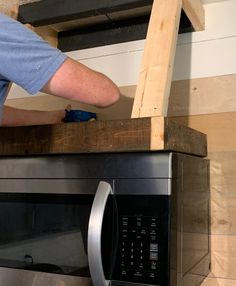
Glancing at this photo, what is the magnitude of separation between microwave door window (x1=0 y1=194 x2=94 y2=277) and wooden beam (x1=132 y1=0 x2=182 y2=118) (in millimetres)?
257

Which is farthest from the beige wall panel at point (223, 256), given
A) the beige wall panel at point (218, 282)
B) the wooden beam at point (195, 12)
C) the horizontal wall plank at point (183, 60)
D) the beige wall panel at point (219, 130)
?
the wooden beam at point (195, 12)

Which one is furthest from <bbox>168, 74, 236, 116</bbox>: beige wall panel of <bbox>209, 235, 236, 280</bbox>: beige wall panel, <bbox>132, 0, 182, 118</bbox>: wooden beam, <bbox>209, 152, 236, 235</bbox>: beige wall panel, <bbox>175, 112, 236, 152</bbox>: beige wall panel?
<bbox>209, 235, 236, 280</bbox>: beige wall panel

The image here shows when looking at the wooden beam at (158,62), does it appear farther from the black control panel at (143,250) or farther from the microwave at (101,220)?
the black control panel at (143,250)

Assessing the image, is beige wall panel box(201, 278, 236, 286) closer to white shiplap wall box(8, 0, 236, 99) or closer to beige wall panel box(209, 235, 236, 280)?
beige wall panel box(209, 235, 236, 280)

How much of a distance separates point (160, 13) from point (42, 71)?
44 centimetres

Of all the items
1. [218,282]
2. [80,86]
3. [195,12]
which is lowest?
[218,282]

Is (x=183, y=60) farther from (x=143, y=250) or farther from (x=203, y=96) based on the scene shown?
(x=143, y=250)

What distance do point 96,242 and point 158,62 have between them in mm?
468

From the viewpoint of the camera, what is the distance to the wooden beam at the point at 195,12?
1.09 meters

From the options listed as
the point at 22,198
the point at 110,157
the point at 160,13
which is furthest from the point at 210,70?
the point at 22,198

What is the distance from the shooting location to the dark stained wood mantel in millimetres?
771

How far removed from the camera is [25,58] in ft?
2.33

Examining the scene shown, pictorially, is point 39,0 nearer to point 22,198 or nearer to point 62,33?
point 62,33

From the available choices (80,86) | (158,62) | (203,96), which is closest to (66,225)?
(80,86)
